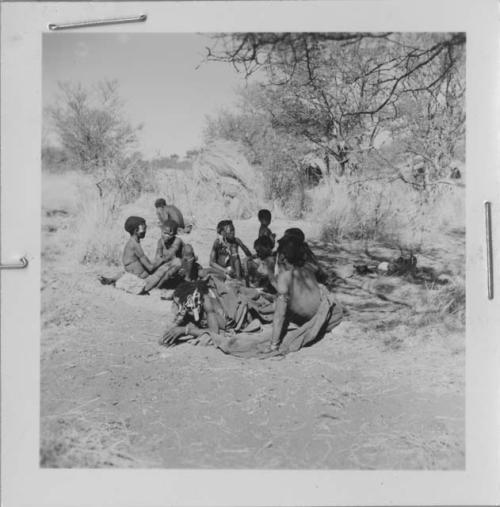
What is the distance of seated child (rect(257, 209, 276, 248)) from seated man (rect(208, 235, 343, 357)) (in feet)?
0.24

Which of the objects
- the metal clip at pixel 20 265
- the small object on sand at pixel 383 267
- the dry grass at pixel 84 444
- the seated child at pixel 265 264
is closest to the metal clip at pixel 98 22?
the metal clip at pixel 20 265

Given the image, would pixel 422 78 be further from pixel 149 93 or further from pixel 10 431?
pixel 10 431

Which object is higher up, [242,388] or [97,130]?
[97,130]

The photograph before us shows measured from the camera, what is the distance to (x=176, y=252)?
4.43m

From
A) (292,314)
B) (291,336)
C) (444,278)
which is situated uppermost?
(444,278)

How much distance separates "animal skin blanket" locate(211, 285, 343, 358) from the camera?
434 centimetres

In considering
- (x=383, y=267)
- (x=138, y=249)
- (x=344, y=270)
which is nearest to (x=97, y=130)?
(x=138, y=249)

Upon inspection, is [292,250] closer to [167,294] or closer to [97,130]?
[167,294]

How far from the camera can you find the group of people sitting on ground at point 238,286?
4371 mm

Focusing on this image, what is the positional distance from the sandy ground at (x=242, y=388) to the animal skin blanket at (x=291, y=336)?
0.06 metres

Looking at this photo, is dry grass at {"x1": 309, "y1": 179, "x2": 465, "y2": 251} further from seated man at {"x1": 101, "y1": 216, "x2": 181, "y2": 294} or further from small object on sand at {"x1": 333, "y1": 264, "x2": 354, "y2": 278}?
seated man at {"x1": 101, "y1": 216, "x2": 181, "y2": 294}

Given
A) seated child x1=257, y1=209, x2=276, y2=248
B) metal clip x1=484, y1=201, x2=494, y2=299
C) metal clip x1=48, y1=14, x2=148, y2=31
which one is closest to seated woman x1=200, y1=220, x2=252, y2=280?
seated child x1=257, y1=209, x2=276, y2=248

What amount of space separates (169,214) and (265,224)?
2.22ft

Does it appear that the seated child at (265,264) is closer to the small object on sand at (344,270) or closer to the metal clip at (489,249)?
the small object on sand at (344,270)
